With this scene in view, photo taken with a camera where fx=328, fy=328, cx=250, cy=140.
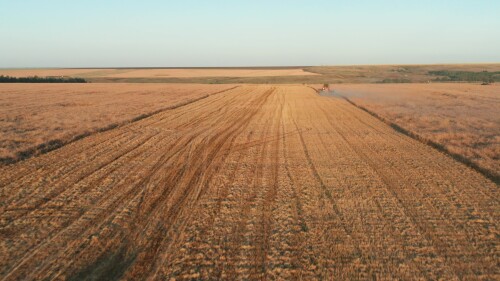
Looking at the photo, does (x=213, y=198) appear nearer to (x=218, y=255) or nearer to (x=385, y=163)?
(x=218, y=255)

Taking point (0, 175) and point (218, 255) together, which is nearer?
point (218, 255)

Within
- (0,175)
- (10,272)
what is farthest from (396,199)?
(0,175)

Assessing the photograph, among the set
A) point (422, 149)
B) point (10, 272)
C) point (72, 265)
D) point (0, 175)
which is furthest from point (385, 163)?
point (0, 175)

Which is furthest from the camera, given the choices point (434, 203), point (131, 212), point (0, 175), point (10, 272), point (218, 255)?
point (0, 175)

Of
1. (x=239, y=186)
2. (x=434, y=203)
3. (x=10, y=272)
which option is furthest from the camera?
(x=239, y=186)

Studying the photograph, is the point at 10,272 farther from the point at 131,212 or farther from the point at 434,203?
the point at 434,203

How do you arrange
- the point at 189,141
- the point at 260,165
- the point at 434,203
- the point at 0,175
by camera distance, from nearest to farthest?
1. the point at 434,203
2. the point at 0,175
3. the point at 260,165
4. the point at 189,141
